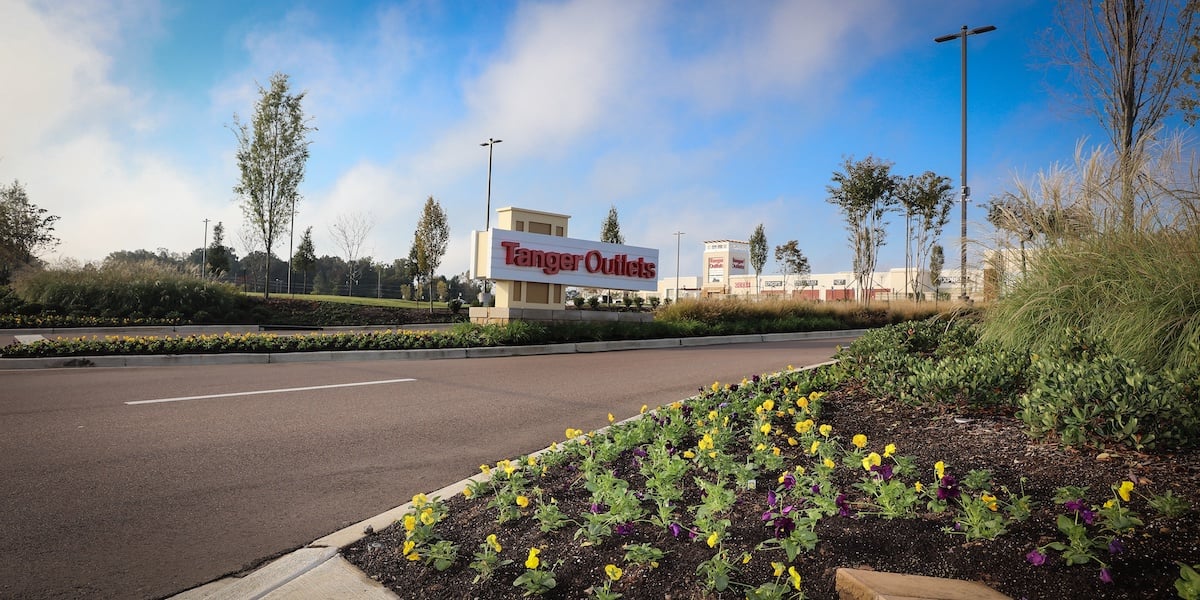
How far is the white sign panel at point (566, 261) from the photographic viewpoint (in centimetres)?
1588

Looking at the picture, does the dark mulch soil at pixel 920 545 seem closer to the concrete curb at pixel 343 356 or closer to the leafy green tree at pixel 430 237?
the concrete curb at pixel 343 356

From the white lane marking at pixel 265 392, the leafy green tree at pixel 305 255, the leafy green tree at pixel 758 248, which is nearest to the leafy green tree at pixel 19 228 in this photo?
the leafy green tree at pixel 305 255

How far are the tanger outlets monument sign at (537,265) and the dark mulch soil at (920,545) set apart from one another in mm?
12461

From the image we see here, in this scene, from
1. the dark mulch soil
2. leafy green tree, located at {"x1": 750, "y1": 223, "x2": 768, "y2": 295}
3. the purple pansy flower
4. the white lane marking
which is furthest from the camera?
leafy green tree, located at {"x1": 750, "y1": 223, "x2": 768, "y2": 295}

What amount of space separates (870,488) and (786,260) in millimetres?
53509

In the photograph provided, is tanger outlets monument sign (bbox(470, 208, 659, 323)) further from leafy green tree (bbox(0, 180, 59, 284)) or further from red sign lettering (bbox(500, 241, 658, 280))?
leafy green tree (bbox(0, 180, 59, 284))

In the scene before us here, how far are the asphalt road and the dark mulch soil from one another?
1079mm

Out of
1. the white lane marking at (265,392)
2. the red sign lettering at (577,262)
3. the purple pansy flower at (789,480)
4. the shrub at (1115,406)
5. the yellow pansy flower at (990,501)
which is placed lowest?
the white lane marking at (265,392)

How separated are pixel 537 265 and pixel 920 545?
14427 millimetres

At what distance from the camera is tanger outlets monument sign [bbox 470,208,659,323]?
15898 mm

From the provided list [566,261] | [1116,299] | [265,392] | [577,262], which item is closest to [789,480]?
[1116,299]

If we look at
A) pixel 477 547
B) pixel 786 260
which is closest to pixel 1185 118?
pixel 477 547

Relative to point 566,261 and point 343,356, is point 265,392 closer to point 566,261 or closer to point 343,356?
point 343,356

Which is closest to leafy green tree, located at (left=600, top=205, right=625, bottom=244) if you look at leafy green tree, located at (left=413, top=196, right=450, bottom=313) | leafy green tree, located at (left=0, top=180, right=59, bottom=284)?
leafy green tree, located at (left=413, top=196, right=450, bottom=313)
